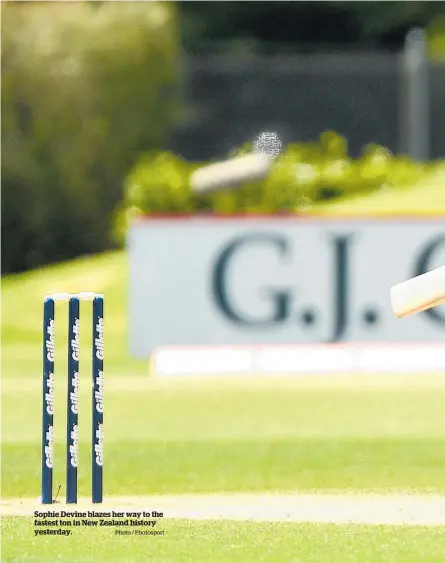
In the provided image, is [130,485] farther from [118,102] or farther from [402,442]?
[118,102]

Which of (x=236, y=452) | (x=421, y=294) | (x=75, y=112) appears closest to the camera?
(x=421, y=294)

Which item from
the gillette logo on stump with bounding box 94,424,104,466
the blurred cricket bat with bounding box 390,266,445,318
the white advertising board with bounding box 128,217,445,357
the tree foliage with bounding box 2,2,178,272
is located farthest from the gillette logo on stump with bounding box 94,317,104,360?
the tree foliage with bounding box 2,2,178,272

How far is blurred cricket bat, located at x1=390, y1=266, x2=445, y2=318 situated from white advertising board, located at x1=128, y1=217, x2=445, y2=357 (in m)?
10.3

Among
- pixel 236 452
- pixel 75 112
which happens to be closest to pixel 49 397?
pixel 236 452

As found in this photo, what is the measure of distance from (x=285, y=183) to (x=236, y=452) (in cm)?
1287

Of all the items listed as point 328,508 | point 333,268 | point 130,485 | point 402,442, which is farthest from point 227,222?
point 328,508

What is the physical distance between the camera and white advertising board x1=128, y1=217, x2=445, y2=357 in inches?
693

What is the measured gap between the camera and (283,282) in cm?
1772

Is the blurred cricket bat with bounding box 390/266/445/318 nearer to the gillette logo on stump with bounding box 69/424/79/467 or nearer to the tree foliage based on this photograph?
the gillette logo on stump with bounding box 69/424/79/467

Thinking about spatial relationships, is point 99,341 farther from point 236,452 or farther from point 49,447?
point 236,452

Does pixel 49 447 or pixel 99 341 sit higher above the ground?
pixel 99 341

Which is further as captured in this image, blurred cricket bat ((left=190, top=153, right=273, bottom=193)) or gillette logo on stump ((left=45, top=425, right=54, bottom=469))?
blurred cricket bat ((left=190, top=153, right=273, bottom=193))

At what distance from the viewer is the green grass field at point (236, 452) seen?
712 cm

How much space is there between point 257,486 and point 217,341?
321 inches
